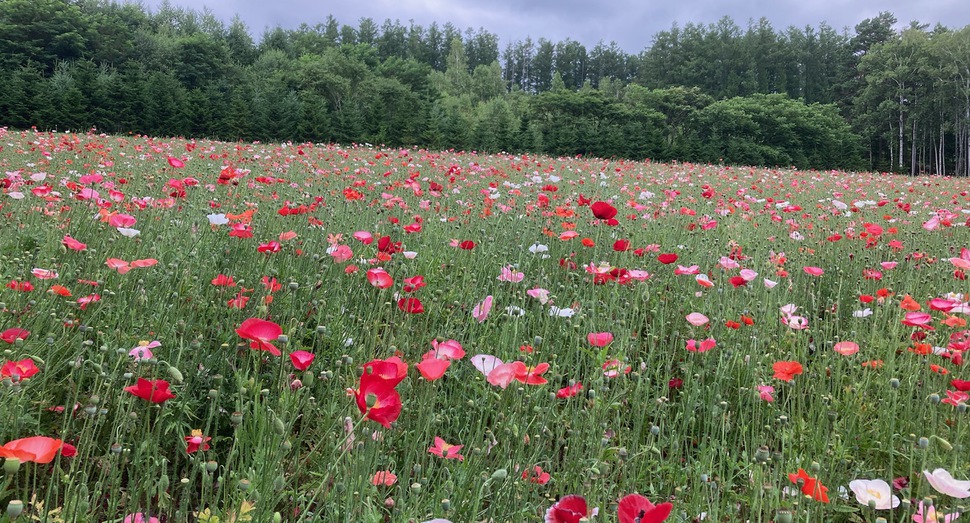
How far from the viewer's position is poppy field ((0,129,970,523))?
1.23 m

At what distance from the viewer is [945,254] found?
4.21m

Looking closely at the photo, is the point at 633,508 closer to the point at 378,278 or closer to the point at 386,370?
the point at 386,370

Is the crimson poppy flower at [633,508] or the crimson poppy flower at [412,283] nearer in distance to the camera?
the crimson poppy flower at [633,508]

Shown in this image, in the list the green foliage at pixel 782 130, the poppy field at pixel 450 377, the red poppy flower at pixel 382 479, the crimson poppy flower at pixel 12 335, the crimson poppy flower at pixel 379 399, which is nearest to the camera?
the crimson poppy flower at pixel 379 399

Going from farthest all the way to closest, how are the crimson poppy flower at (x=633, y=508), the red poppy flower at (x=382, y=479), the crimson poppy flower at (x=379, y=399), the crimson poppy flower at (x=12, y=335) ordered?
the crimson poppy flower at (x=12, y=335)
the red poppy flower at (x=382, y=479)
the crimson poppy flower at (x=379, y=399)
the crimson poppy flower at (x=633, y=508)

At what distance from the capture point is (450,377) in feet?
6.25

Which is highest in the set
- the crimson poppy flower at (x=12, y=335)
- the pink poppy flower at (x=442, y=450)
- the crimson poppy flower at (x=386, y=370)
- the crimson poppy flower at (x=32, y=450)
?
the crimson poppy flower at (x=386, y=370)

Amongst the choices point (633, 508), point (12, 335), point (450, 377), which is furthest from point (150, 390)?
point (450, 377)

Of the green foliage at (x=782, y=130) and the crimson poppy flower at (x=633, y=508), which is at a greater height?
the green foliage at (x=782, y=130)

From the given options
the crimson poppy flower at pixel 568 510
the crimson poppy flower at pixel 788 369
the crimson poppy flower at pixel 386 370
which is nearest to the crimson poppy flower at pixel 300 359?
the crimson poppy flower at pixel 386 370

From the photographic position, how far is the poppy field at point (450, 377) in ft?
4.04

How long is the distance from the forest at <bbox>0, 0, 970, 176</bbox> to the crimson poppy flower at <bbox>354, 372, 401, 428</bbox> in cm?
Answer: 2316

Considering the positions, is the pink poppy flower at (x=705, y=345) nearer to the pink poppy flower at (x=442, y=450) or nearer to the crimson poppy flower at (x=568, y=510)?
the pink poppy flower at (x=442, y=450)

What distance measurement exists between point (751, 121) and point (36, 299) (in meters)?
38.4
